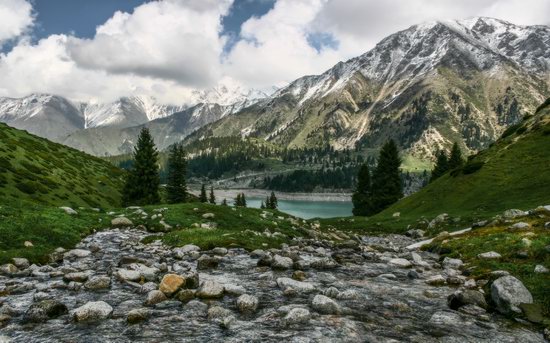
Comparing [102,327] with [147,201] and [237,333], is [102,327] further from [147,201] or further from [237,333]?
[147,201]

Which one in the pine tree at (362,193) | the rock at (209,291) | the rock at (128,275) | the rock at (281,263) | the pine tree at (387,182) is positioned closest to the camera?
the rock at (209,291)

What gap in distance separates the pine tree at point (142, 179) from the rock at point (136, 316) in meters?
63.3

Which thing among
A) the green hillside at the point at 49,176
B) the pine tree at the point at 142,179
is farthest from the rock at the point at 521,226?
the pine tree at the point at 142,179

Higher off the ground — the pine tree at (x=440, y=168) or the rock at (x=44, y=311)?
the pine tree at (x=440, y=168)

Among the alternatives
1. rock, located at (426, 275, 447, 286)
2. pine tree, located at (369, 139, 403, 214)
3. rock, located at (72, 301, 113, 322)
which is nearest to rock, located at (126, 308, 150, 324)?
rock, located at (72, 301, 113, 322)

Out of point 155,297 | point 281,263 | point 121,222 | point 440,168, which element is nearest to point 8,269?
point 155,297

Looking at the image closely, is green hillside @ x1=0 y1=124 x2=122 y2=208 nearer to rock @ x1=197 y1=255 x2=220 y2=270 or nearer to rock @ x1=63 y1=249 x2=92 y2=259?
rock @ x1=63 y1=249 x2=92 y2=259

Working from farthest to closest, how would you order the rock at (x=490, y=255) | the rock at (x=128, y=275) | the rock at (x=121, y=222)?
the rock at (x=121, y=222) → the rock at (x=490, y=255) → the rock at (x=128, y=275)

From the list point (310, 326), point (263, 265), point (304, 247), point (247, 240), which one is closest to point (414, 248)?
point (304, 247)

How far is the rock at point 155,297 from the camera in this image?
48.3 feet

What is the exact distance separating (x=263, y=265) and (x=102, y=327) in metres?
10.9

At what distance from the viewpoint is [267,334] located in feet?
40.0

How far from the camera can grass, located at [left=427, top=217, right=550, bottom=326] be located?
52.8ft

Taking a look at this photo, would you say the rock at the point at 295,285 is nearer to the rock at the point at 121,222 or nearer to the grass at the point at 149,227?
the grass at the point at 149,227
